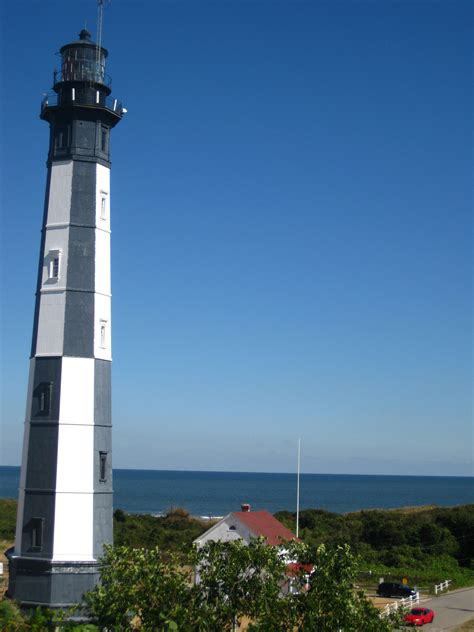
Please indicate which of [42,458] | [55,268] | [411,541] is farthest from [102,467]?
[411,541]

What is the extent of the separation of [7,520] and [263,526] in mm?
26124

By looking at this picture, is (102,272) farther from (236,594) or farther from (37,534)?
(236,594)

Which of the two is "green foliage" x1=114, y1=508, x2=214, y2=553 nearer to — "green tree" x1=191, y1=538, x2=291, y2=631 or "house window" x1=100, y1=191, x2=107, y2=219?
"house window" x1=100, y1=191, x2=107, y2=219

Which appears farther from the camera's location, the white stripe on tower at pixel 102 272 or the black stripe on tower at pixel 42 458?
the white stripe on tower at pixel 102 272

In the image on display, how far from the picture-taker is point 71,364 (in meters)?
23.5

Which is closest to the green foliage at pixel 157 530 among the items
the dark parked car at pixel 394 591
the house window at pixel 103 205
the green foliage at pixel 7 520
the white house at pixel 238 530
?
the green foliage at pixel 7 520

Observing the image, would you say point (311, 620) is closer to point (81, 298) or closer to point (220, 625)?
point (220, 625)

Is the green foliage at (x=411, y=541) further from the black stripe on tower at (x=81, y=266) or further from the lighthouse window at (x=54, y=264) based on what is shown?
the lighthouse window at (x=54, y=264)

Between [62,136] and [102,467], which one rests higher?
[62,136]

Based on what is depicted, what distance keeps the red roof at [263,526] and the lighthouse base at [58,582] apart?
9036 millimetres

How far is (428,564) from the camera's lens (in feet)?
142

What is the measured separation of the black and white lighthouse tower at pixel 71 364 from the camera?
74.5 ft

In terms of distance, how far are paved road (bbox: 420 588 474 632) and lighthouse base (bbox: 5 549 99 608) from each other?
38.3ft

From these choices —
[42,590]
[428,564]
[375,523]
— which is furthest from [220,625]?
[375,523]
